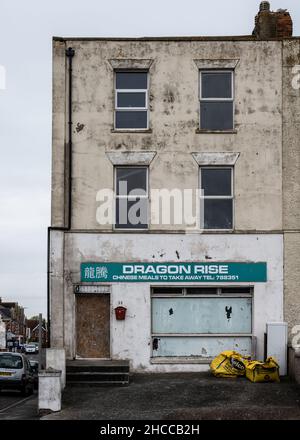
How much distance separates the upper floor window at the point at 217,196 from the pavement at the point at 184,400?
4.56 m

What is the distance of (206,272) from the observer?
23234 millimetres

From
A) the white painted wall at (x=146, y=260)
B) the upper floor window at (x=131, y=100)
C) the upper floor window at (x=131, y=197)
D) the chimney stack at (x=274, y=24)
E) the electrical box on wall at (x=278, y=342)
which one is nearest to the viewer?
the electrical box on wall at (x=278, y=342)

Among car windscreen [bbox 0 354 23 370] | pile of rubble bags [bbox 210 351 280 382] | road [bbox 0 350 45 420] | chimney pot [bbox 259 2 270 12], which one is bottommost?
road [bbox 0 350 45 420]

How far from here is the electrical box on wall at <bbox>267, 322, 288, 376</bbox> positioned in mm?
22469

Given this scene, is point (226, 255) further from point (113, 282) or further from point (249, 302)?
point (113, 282)

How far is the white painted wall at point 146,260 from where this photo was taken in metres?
23.0

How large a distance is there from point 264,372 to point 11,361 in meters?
10.9

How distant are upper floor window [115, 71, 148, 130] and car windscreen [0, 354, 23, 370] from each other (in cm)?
995

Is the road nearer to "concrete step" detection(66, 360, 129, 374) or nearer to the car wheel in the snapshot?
the car wheel

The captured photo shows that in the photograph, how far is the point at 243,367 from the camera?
2212cm

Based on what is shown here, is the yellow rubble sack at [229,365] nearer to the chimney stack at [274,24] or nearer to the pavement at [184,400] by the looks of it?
the pavement at [184,400]

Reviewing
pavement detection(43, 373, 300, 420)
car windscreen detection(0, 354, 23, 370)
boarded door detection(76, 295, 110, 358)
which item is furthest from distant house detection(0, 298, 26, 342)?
pavement detection(43, 373, 300, 420)

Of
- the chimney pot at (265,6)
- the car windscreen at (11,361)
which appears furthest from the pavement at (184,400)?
the chimney pot at (265,6)

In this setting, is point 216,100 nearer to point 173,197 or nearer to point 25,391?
point 173,197
